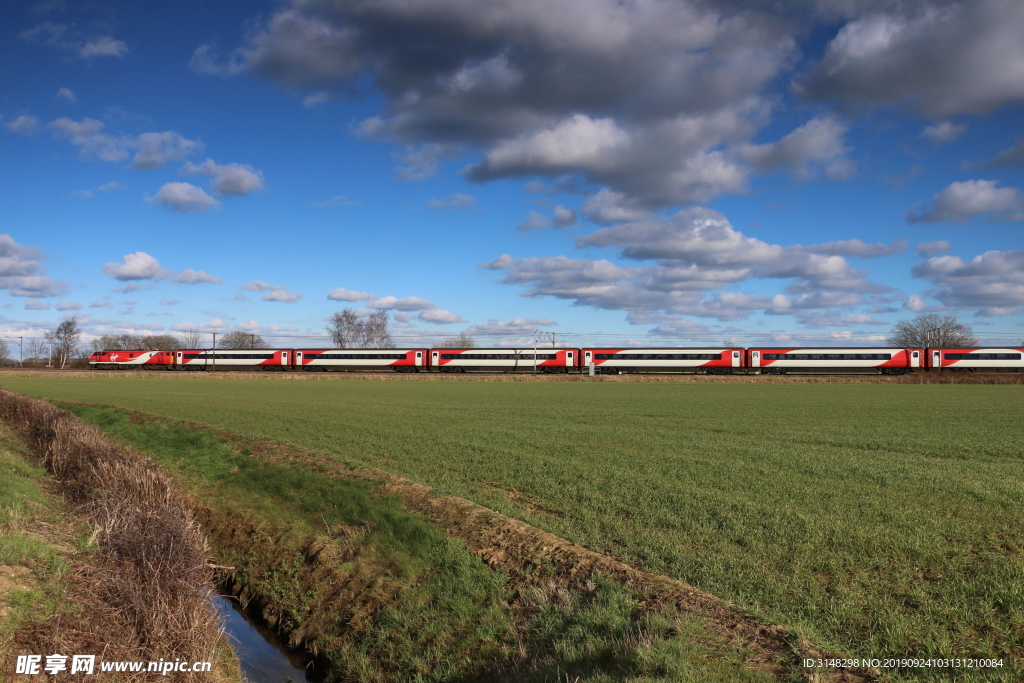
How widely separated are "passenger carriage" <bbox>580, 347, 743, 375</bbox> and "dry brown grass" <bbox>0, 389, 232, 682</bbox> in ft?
220

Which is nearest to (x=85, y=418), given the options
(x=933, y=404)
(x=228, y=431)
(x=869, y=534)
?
(x=228, y=431)

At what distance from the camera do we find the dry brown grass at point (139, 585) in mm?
7562

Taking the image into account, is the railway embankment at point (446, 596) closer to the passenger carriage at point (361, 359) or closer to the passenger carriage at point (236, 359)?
the passenger carriage at point (361, 359)

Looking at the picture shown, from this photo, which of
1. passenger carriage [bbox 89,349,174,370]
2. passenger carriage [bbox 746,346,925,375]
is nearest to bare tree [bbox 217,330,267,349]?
passenger carriage [bbox 89,349,174,370]

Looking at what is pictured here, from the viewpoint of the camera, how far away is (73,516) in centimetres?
1150

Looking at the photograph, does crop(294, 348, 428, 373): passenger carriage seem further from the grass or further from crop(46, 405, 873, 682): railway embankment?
crop(46, 405, 873, 682): railway embankment

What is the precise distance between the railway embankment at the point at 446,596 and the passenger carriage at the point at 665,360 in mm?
64693

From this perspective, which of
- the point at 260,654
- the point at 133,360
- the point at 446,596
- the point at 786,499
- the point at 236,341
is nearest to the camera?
the point at 446,596

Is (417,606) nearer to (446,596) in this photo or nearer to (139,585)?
(446,596)

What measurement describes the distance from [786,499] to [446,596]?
6540mm

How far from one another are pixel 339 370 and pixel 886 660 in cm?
8471

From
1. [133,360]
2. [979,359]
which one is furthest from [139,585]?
[133,360]

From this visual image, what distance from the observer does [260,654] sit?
32.0 feet

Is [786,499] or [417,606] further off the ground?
[786,499]
